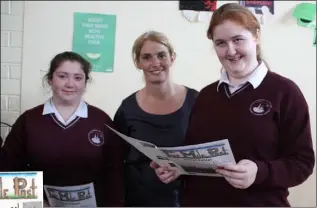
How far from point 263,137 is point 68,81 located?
0.74 m

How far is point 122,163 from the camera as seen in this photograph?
1.50 meters

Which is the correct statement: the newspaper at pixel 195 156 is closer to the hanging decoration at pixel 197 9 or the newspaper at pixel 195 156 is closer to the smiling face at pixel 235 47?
the smiling face at pixel 235 47

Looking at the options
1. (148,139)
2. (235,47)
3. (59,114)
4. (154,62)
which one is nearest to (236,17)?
(235,47)

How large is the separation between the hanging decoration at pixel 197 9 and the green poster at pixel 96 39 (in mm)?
367

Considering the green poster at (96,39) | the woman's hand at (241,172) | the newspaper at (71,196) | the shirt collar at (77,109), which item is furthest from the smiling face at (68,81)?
the woman's hand at (241,172)

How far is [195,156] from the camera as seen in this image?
937 millimetres

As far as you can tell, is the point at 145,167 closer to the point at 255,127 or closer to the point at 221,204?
the point at 221,204

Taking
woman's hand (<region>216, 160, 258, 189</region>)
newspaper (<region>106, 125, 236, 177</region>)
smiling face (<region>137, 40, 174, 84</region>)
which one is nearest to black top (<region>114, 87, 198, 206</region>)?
smiling face (<region>137, 40, 174, 84</region>)

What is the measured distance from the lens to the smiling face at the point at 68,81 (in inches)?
56.5

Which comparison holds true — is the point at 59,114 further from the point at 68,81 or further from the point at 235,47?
the point at 235,47

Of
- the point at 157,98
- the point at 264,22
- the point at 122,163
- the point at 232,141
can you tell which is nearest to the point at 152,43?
the point at 157,98

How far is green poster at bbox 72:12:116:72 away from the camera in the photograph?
192cm

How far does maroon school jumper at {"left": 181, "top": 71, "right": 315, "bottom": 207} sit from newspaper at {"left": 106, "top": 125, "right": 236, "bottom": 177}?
0.11 metres

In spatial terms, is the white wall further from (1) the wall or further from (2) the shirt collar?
(2) the shirt collar
